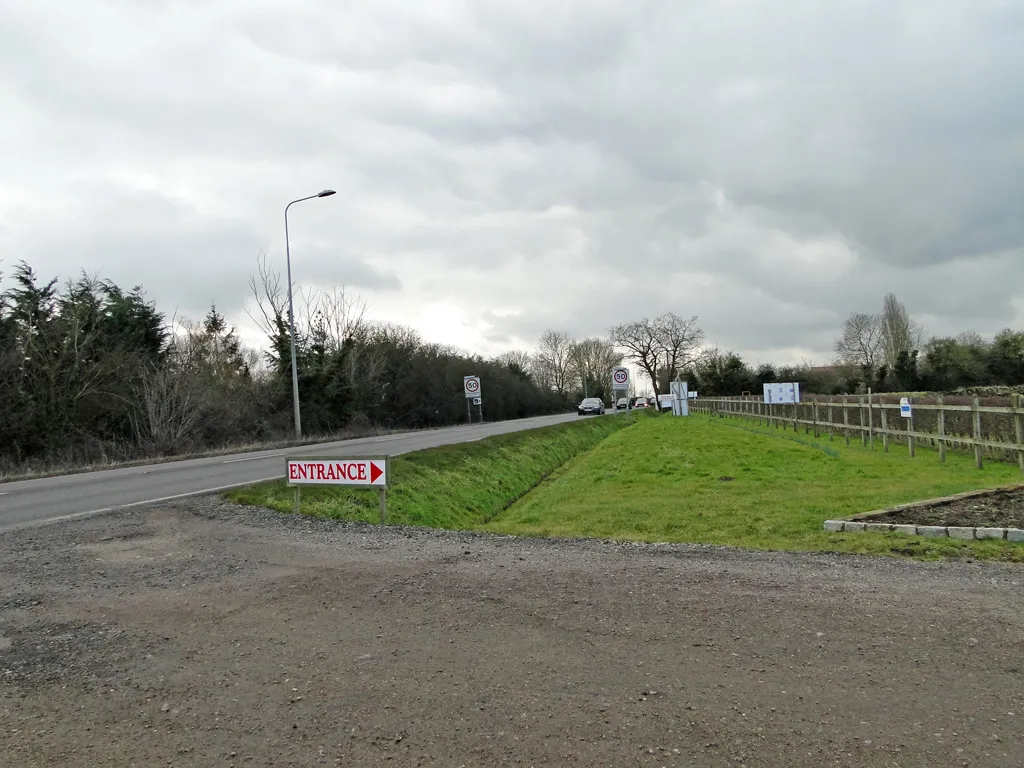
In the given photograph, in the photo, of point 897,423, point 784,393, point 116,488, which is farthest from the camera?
point 784,393

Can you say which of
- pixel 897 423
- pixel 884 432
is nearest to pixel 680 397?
pixel 897 423

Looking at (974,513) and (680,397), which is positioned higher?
(680,397)

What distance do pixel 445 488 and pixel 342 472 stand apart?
18.7 ft

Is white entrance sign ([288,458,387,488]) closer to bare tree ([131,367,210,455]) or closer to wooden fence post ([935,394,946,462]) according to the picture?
wooden fence post ([935,394,946,462])

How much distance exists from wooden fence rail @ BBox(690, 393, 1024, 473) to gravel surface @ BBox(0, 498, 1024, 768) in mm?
11398

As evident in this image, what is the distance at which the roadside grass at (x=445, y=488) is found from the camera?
12008 millimetres

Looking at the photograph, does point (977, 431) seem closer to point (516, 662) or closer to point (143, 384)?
point (516, 662)

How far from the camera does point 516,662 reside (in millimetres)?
4457

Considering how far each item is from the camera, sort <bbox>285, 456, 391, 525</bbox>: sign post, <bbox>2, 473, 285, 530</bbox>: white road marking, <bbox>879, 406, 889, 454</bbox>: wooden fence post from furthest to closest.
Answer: <bbox>879, 406, 889, 454</bbox>: wooden fence post < <bbox>2, 473, 285, 530</bbox>: white road marking < <bbox>285, 456, 391, 525</bbox>: sign post

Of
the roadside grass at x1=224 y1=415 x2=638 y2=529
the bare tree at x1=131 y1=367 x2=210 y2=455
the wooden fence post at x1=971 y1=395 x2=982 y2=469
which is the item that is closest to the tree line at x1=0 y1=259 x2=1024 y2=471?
the bare tree at x1=131 y1=367 x2=210 y2=455

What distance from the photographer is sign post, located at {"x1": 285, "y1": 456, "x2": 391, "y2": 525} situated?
10.1 metres

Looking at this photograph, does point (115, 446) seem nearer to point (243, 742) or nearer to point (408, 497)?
point (408, 497)

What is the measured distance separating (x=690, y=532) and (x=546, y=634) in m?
5.67

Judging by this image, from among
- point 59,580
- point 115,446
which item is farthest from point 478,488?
point 115,446
